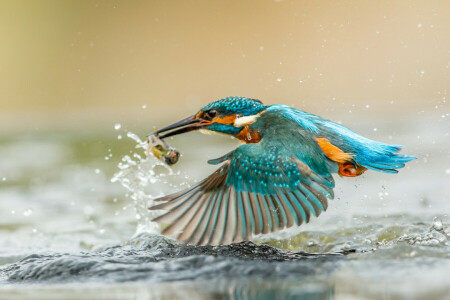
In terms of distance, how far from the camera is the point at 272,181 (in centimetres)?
536

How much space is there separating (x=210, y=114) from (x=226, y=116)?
125 mm

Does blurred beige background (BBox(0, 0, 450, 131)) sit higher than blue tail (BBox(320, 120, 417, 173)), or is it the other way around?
blurred beige background (BBox(0, 0, 450, 131))

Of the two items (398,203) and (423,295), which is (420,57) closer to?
(398,203)

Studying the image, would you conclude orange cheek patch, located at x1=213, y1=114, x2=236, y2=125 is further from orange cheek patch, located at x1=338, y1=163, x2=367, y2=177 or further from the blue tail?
orange cheek patch, located at x1=338, y1=163, x2=367, y2=177

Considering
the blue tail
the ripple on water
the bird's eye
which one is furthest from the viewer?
the bird's eye

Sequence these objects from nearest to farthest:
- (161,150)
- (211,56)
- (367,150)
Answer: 1. (367,150)
2. (161,150)
3. (211,56)

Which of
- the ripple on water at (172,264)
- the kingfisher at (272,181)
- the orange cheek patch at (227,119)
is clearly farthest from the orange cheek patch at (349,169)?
the orange cheek patch at (227,119)

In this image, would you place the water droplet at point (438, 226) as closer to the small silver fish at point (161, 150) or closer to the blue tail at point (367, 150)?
the blue tail at point (367, 150)

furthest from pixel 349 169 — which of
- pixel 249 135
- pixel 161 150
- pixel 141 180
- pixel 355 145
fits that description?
pixel 141 180

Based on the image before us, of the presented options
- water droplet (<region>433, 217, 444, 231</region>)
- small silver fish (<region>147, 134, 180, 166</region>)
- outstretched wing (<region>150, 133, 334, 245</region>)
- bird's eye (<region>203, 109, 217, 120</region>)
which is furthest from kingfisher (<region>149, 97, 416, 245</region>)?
water droplet (<region>433, 217, 444, 231</region>)

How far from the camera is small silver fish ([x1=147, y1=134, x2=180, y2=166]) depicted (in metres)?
5.89

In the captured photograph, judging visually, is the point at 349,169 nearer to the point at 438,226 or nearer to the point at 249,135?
the point at 249,135

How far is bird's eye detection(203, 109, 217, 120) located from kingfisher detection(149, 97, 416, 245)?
34 cm

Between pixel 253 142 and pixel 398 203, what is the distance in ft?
7.21
